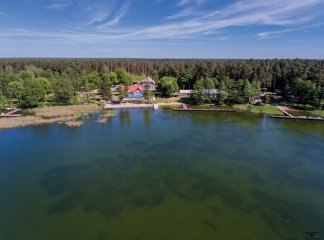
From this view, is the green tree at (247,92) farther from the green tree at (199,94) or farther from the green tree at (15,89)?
the green tree at (15,89)

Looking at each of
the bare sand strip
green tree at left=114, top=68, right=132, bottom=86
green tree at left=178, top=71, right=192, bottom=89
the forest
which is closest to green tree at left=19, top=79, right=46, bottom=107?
the forest

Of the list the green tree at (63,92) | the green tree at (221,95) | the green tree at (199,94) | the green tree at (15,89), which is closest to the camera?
the green tree at (63,92)

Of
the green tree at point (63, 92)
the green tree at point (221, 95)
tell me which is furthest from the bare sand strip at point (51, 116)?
the green tree at point (221, 95)

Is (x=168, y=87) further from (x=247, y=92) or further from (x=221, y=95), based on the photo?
(x=247, y=92)

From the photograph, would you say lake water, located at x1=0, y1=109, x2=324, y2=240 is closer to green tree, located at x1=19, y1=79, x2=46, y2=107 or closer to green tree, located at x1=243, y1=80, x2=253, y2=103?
green tree, located at x1=19, y1=79, x2=46, y2=107

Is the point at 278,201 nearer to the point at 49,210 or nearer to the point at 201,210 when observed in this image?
the point at 201,210

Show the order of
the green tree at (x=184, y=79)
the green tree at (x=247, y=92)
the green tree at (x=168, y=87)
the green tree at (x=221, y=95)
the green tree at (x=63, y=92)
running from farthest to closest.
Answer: the green tree at (x=184, y=79), the green tree at (x=168, y=87), the green tree at (x=221, y=95), the green tree at (x=247, y=92), the green tree at (x=63, y=92)

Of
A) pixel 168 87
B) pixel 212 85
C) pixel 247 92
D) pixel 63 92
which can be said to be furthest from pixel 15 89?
pixel 247 92
